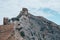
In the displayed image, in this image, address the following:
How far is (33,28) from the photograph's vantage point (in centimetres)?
9338

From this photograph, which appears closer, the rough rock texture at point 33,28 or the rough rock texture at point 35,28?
the rough rock texture at point 33,28

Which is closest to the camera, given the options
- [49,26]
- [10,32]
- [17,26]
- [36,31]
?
[10,32]

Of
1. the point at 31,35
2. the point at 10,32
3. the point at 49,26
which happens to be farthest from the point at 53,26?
the point at 10,32

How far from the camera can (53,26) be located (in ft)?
338

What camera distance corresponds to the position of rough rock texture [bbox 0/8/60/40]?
82075 millimetres

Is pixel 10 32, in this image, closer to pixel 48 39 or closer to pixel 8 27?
pixel 8 27

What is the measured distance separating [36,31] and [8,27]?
2103cm

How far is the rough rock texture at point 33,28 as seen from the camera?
82075 millimetres

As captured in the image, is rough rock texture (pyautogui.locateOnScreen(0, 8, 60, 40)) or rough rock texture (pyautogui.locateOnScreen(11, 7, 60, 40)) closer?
rough rock texture (pyautogui.locateOnScreen(0, 8, 60, 40))

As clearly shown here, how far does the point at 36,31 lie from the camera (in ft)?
309

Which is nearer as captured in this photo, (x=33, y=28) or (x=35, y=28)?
(x=33, y=28)

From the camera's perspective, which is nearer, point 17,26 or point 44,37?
point 17,26

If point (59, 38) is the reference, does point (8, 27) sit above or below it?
above

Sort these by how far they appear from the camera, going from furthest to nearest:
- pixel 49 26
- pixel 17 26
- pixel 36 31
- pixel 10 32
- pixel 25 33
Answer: pixel 49 26, pixel 36 31, pixel 25 33, pixel 17 26, pixel 10 32
